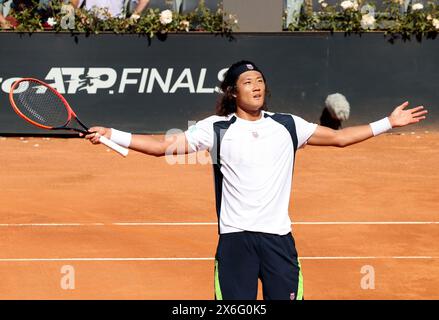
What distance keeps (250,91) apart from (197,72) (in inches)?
483

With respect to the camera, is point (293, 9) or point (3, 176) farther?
point (293, 9)

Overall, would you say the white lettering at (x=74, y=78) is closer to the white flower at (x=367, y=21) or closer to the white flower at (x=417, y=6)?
the white flower at (x=367, y=21)

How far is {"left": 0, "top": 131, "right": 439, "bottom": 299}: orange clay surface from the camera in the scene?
9492mm

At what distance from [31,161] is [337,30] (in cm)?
652

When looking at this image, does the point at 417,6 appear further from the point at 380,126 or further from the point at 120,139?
the point at 120,139

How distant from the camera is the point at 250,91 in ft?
21.3

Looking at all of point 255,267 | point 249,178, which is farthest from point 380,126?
point 255,267

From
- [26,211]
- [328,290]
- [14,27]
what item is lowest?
[328,290]

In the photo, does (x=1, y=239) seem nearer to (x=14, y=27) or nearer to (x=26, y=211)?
(x=26, y=211)

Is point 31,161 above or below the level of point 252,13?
below

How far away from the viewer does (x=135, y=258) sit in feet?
34.2
